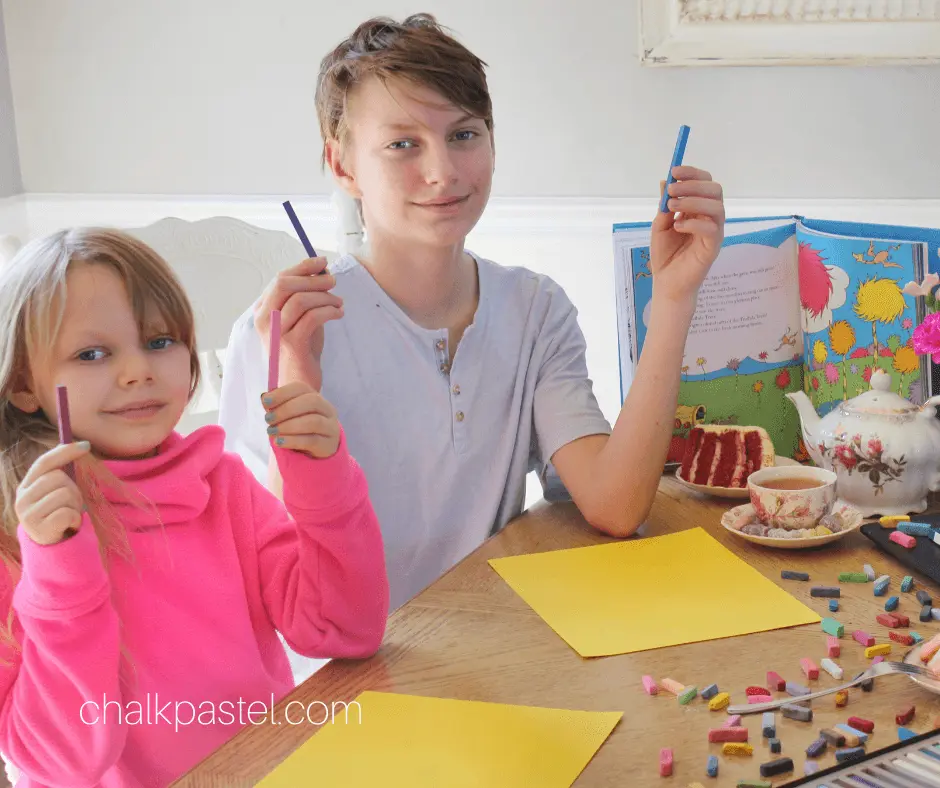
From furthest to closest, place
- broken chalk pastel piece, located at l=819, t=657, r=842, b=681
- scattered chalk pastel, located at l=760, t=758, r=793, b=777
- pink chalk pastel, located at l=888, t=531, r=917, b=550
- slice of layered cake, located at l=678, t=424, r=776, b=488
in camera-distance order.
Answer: slice of layered cake, located at l=678, t=424, r=776, b=488 < pink chalk pastel, located at l=888, t=531, r=917, b=550 < broken chalk pastel piece, located at l=819, t=657, r=842, b=681 < scattered chalk pastel, located at l=760, t=758, r=793, b=777

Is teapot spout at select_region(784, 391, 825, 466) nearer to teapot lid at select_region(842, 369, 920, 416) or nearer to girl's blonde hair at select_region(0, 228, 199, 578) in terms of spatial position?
teapot lid at select_region(842, 369, 920, 416)

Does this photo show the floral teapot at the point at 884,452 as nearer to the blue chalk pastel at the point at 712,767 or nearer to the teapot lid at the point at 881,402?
the teapot lid at the point at 881,402

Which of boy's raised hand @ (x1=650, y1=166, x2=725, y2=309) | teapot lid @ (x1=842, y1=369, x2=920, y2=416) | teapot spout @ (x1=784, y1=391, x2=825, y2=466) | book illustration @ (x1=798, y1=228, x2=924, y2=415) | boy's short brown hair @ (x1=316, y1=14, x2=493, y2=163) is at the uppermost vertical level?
boy's short brown hair @ (x1=316, y1=14, x2=493, y2=163)

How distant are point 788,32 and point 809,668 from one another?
1.77m

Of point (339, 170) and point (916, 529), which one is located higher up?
point (339, 170)

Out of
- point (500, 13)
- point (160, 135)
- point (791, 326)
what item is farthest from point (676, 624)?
point (160, 135)

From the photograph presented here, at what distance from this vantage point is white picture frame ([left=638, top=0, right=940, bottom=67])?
219cm

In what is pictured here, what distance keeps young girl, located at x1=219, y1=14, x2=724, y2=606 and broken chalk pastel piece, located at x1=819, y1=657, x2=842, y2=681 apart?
1.21 feet

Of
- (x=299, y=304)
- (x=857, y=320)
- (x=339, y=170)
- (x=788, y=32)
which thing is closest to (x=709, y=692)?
(x=299, y=304)

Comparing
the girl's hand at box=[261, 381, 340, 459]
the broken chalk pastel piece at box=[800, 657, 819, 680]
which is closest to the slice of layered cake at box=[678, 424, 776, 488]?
the broken chalk pastel piece at box=[800, 657, 819, 680]

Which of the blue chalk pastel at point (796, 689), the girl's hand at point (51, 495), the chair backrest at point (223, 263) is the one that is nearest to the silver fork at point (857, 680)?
the blue chalk pastel at point (796, 689)

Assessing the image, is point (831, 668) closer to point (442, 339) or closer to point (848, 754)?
point (848, 754)

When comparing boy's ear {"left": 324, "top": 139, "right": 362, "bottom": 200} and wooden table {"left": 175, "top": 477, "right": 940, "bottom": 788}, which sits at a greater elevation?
boy's ear {"left": 324, "top": 139, "right": 362, "bottom": 200}

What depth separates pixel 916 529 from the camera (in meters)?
1.07
